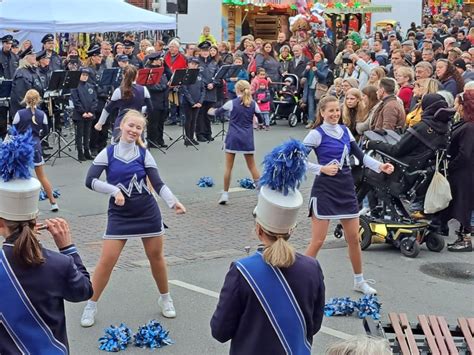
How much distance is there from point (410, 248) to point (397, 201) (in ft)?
2.21

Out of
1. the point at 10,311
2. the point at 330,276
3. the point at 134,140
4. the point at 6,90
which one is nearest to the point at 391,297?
the point at 330,276

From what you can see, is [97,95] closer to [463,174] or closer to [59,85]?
[59,85]

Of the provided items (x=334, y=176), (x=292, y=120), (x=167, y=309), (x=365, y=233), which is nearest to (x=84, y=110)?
(x=292, y=120)

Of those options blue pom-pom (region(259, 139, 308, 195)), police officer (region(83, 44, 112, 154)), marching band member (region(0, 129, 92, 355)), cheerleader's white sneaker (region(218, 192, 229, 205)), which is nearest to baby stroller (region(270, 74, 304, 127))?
police officer (region(83, 44, 112, 154))

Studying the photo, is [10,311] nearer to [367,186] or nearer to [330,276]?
[330,276]

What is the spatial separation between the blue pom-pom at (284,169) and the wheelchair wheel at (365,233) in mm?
5416

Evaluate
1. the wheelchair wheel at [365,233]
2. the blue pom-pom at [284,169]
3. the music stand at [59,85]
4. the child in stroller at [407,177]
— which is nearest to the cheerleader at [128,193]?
the blue pom-pom at [284,169]

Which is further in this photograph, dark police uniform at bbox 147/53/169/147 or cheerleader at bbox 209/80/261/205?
dark police uniform at bbox 147/53/169/147

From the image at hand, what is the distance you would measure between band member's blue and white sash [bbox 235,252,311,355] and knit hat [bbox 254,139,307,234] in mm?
185

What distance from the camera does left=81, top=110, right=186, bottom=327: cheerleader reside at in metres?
6.89

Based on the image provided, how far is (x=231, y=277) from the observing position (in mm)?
3955

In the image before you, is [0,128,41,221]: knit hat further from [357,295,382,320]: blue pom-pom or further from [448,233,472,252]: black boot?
[448,233,472,252]: black boot

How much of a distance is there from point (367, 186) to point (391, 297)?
2226mm

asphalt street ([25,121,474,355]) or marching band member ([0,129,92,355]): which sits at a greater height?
marching band member ([0,129,92,355])
